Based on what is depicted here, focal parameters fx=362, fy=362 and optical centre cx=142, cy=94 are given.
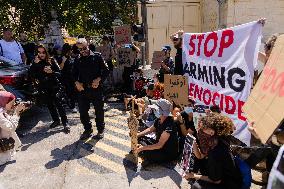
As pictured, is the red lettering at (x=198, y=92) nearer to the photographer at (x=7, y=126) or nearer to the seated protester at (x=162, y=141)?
the seated protester at (x=162, y=141)

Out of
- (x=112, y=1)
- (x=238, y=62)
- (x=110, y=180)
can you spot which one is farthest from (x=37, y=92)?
(x=112, y=1)

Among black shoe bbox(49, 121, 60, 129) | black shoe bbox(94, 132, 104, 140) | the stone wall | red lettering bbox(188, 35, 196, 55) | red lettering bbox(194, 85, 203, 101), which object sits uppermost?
the stone wall

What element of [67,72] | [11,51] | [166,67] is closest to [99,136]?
[166,67]

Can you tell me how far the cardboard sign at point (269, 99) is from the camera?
2815mm

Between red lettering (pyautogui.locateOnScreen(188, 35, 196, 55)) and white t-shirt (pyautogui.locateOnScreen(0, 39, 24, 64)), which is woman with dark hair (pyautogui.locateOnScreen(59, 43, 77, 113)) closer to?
white t-shirt (pyautogui.locateOnScreen(0, 39, 24, 64))

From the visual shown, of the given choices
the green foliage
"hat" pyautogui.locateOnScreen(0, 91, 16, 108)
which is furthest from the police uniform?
the green foliage

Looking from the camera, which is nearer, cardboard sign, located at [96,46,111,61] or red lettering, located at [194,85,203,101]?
red lettering, located at [194,85,203,101]

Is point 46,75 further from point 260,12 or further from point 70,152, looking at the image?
point 260,12

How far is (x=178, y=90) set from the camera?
5.98 meters

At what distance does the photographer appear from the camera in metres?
5.78

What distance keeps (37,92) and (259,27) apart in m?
4.94

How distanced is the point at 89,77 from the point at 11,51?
9.94ft

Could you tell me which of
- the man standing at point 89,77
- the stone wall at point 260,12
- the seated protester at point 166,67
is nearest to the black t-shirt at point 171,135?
the man standing at point 89,77

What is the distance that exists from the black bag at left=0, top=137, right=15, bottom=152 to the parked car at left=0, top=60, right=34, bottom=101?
1837 millimetres
